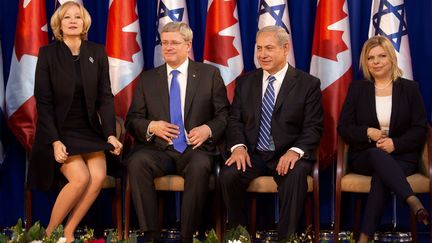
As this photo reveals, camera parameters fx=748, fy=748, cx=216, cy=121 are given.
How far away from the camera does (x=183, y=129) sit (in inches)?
201

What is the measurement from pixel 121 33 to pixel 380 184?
7.48ft

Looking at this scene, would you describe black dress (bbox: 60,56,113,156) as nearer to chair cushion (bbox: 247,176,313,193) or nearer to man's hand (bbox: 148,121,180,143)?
man's hand (bbox: 148,121,180,143)

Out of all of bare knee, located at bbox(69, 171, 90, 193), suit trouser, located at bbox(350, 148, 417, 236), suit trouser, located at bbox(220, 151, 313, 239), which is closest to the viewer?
suit trouser, located at bbox(350, 148, 417, 236)

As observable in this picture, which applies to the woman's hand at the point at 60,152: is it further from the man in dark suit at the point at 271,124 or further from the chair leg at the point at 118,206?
the man in dark suit at the point at 271,124

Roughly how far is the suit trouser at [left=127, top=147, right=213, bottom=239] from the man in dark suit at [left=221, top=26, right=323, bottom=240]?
0.15 meters

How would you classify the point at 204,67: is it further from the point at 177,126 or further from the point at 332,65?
the point at 332,65

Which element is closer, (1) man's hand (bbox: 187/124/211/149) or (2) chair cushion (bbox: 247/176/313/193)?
(2) chair cushion (bbox: 247/176/313/193)

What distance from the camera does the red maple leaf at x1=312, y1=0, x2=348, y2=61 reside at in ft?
18.1

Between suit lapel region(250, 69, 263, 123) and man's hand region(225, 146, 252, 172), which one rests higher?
suit lapel region(250, 69, 263, 123)

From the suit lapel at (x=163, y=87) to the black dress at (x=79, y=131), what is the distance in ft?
1.50

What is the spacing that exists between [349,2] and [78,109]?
88.5 inches

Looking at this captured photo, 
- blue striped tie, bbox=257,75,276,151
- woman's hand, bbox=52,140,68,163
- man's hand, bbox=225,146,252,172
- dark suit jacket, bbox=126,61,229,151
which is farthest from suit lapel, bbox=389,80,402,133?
woman's hand, bbox=52,140,68,163

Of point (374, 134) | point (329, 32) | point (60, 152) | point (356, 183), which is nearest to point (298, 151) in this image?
point (356, 183)

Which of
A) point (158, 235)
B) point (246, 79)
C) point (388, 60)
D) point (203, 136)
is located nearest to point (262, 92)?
point (246, 79)
